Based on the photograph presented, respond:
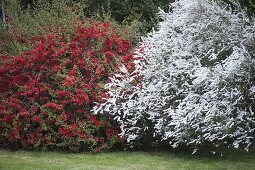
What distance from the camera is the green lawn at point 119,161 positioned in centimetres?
747

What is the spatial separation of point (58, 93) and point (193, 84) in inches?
108

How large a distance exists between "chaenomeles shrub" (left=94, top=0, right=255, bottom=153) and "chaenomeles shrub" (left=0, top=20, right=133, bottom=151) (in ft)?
1.20

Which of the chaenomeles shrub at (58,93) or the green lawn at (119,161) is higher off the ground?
the chaenomeles shrub at (58,93)

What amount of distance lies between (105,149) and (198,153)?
1.86 m

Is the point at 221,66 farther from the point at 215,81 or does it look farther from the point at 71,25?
the point at 71,25

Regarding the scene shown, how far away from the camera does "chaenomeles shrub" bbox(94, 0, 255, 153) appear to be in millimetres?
6898

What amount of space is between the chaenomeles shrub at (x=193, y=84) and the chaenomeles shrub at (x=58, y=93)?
365 mm

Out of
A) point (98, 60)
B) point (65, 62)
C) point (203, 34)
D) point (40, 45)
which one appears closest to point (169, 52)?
point (203, 34)

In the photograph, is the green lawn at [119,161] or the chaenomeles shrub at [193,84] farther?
the green lawn at [119,161]

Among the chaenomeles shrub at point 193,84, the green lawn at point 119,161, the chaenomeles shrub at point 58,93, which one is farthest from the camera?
the chaenomeles shrub at point 58,93

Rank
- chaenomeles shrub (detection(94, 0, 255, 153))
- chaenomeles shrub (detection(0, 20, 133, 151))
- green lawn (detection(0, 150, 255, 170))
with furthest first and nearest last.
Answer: chaenomeles shrub (detection(0, 20, 133, 151)), green lawn (detection(0, 150, 255, 170)), chaenomeles shrub (detection(94, 0, 255, 153))

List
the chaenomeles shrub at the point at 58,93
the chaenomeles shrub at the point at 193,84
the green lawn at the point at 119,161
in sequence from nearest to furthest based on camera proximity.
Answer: the chaenomeles shrub at the point at 193,84 < the green lawn at the point at 119,161 < the chaenomeles shrub at the point at 58,93

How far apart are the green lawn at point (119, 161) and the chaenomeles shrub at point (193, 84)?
31 cm

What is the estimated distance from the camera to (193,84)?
746 cm
